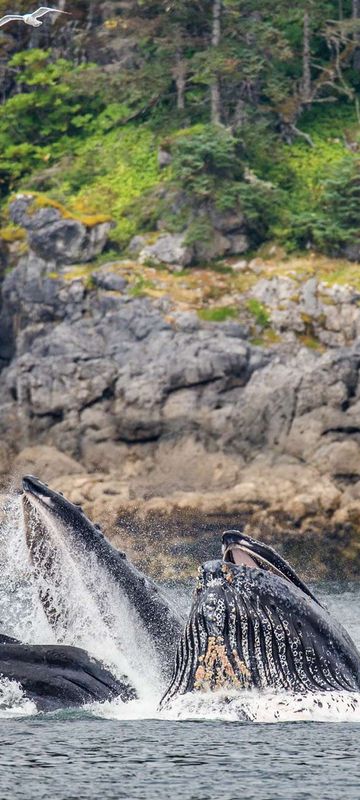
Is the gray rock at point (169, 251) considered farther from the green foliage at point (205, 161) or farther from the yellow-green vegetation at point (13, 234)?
the yellow-green vegetation at point (13, 234)

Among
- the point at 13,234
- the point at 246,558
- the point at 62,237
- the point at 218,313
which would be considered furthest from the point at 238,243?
the point at 246,558

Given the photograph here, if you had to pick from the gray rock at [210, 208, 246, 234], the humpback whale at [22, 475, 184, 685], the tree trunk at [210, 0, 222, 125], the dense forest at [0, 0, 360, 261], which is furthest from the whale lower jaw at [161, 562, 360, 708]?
the tree trunk at [210, 0, 222, 125]

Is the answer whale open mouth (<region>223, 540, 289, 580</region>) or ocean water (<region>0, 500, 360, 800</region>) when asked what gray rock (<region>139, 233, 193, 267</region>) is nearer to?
ocean water (<region>0, 500, 360, 800</region>)

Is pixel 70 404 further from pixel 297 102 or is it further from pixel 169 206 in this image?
pixel 297 102

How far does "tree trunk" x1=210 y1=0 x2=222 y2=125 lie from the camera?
44500mm

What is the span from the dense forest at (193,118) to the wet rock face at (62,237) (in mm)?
512

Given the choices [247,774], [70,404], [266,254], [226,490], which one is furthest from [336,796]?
[266,254]

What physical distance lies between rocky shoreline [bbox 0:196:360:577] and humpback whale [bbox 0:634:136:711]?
2181 cm

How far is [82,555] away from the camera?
528 inches

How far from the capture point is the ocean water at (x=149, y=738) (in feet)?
36.1

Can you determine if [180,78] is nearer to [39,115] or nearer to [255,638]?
[39,115]

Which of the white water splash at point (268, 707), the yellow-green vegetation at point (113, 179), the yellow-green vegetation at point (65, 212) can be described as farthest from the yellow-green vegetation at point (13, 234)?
the white water splash at point (268, 707)

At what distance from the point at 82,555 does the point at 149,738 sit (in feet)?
5.71

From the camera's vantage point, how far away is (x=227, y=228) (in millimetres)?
42031
